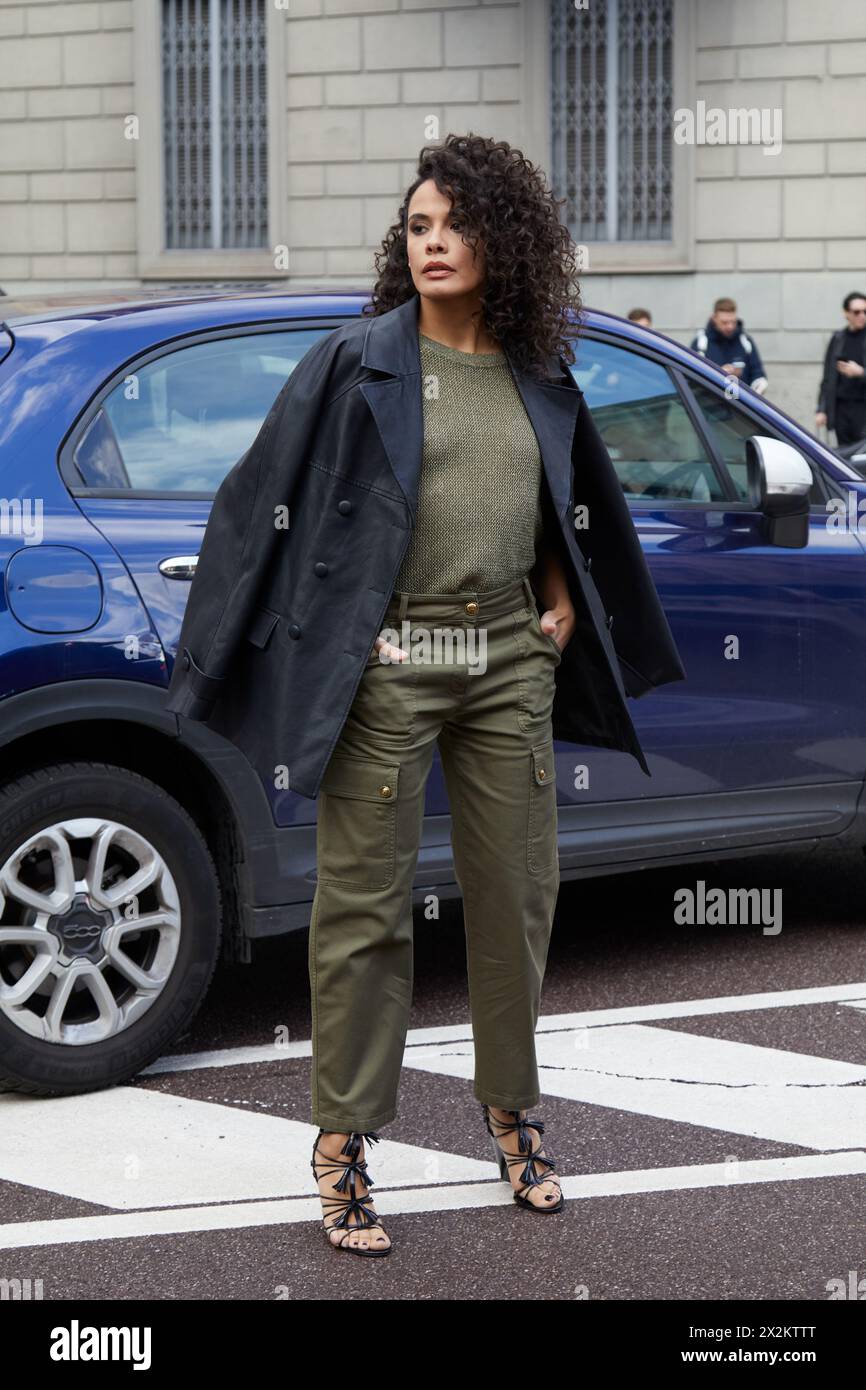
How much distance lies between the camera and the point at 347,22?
55.8ft

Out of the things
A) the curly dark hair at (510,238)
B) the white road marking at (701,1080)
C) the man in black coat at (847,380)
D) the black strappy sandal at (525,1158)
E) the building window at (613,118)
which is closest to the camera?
the curly dark hair at (510,238)

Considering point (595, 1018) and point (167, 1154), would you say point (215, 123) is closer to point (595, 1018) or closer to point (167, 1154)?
point (595, 1018)

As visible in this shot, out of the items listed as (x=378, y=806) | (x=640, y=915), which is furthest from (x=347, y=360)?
(x=640, y=915)

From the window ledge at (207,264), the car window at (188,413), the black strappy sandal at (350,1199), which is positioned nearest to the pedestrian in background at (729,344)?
the window ledge at (207,264)

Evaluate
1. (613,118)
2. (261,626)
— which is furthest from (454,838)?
(613,118)

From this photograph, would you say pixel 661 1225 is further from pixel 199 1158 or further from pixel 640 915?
pixel 640 915

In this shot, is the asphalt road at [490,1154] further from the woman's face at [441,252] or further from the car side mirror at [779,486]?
the woman's face at [441,252]

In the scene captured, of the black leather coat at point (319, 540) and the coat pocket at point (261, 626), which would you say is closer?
the black leather coat at point (319, 540)

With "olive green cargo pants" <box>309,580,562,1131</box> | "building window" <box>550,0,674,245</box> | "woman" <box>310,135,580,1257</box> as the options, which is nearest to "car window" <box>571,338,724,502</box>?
"woman" <box>310,135,580,1257</box>

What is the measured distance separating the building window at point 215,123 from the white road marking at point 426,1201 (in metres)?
14.9

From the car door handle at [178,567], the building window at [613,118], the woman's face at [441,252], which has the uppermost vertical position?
the building window at [613,118]

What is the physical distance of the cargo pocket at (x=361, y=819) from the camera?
3.38 m

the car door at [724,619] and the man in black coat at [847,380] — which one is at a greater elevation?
the man in black coat at [847,380]

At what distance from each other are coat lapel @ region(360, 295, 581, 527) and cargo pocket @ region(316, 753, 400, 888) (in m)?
0.43
